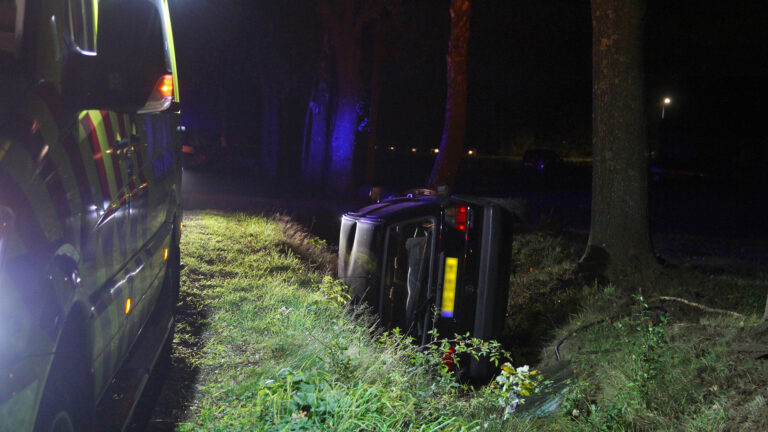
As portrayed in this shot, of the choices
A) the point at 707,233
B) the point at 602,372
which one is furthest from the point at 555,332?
the point at 707,233

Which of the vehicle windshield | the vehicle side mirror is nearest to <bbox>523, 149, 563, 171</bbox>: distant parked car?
the vehicle side mirror

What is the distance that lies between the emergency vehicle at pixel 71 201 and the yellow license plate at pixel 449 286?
12.0 feet

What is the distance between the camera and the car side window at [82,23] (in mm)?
2992

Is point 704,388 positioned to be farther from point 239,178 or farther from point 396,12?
point 239,178

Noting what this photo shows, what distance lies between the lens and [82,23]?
3180 millimetres

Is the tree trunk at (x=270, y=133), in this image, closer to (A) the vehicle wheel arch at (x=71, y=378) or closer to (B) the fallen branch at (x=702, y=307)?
(B) the fallen branch at (x=702, y=307)

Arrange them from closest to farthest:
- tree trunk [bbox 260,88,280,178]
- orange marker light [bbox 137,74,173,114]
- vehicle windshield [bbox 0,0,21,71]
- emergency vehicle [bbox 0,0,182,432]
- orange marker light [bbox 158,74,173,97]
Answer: emergency vehicle [bbox 0,0,182,432]
vehicle windshield [bbox 0,0,21,71]
orange marker light [bbox 137,74,173,114]
orange marker light [bbox 158,74,173,97]
tree trunk [bbox 260,88,280,178]

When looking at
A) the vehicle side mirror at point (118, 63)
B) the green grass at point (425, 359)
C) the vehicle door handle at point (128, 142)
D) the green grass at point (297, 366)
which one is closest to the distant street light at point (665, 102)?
the green grass at point (425, 359)

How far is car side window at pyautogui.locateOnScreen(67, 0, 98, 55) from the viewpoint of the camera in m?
2.99

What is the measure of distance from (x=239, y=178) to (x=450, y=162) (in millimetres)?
15010

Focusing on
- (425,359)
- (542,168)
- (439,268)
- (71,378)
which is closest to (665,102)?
(542,168)

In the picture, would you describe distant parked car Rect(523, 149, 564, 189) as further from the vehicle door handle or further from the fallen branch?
the vehicle door handle

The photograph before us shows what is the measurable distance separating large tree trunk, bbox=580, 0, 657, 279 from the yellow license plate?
3.37 meters

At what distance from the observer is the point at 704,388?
5477 millimetres
